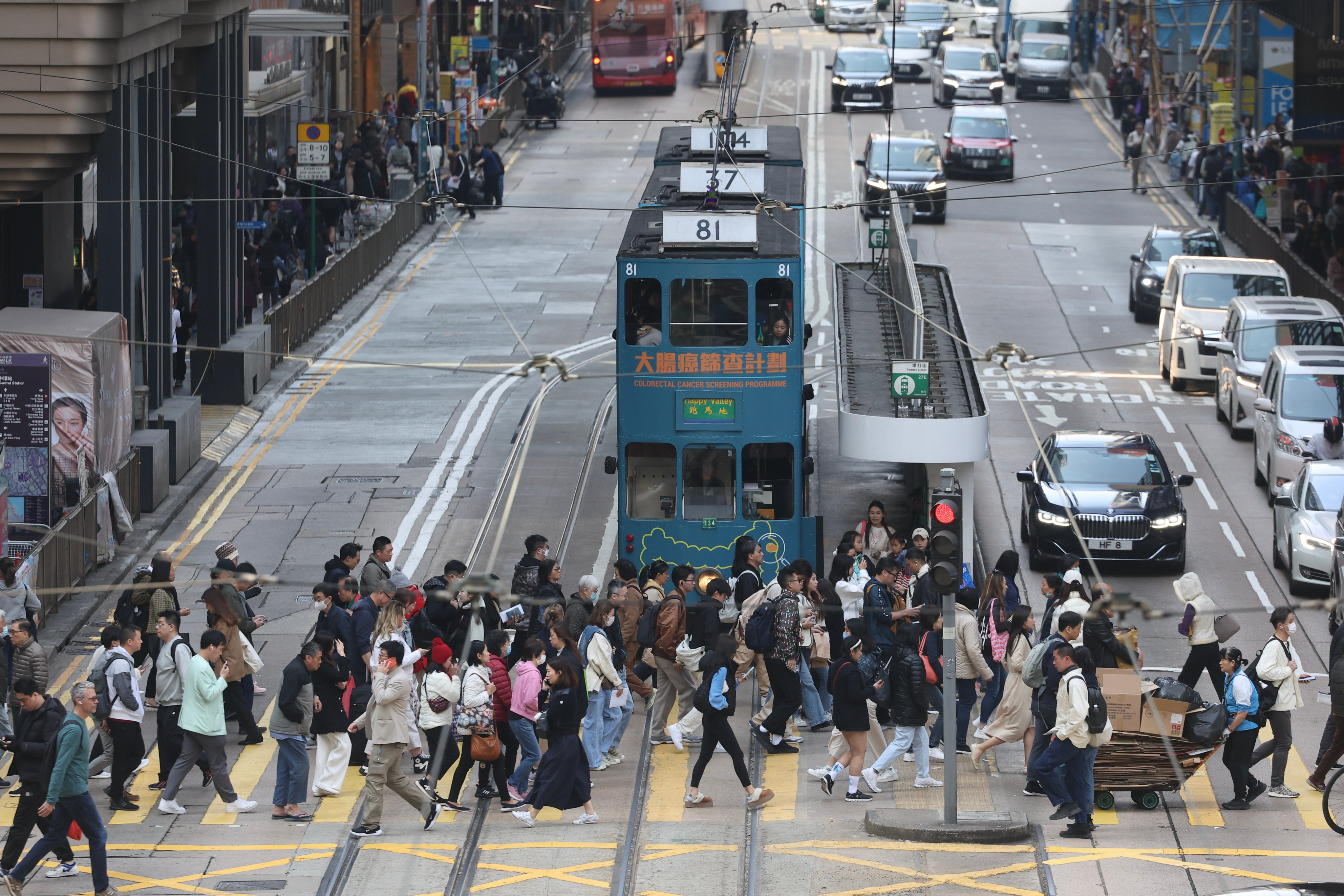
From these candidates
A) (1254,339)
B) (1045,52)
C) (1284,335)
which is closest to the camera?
(1254,339)

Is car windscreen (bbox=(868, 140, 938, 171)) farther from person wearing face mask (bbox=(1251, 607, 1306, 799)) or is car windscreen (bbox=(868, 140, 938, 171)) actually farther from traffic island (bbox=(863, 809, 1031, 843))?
traffic island (bbox=(863, 809, 1031, 843))

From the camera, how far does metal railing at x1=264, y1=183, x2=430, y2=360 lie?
31.7 m

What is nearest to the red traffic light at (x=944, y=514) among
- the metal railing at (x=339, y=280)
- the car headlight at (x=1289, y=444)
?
the car headlight at (x=1289, y=444)

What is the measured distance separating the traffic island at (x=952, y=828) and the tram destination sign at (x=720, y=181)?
8.62 m

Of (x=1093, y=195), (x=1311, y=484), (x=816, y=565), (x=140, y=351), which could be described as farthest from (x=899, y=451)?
(x=1093, y=195)

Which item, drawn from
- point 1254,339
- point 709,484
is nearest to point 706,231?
point 709,484

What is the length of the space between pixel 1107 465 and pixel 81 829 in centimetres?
1309

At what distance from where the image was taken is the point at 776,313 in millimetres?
19781

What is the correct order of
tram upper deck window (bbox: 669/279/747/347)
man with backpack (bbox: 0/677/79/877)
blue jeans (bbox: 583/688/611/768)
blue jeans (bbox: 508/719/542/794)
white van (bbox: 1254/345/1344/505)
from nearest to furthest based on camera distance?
man with backpack (bbox: 0/677/79/877) → blue jeans (bbox: 508/719/542/794) → blue jeans (bbox: 583/688/611/768) → tram upper deck window (bbox: 669/279/747/347) → white van (bbox: 1254/345/1344/505)

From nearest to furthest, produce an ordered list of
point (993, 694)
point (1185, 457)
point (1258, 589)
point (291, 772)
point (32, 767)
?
1. point (32, 767)
2. point (291, 772)
3. point (993, 694)
4. point (1258, 589)
5. point (1185, 457)

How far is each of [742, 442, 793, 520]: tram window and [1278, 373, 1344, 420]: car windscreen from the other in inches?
308

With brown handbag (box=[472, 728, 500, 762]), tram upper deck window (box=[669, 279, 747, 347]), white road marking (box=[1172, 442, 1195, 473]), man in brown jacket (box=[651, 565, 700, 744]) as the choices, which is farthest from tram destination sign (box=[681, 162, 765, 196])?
brown handbag (box=[472, 728, 500, 762])

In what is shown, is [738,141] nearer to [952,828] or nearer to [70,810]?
[952,828]

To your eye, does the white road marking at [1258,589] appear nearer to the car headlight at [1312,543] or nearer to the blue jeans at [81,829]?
the car headlight at [1312,543]
